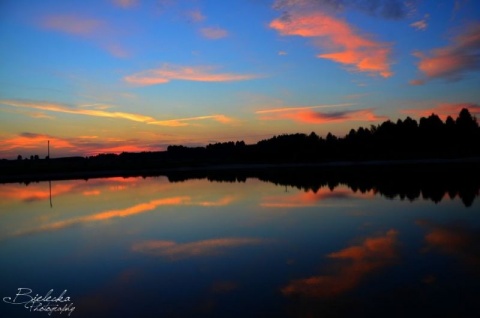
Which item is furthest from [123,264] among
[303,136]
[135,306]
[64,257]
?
[303,136]

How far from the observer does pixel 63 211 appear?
27.5 meters

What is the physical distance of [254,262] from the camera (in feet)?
42.2

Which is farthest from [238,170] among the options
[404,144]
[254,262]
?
[254,262]

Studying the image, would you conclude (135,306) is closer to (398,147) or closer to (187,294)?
(187,294)

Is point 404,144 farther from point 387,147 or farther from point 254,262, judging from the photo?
point 254,262

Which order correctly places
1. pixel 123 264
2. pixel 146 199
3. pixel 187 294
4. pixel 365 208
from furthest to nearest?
pixel 146 199
pixel 365 208
pixel 123 264
pixel 187 294

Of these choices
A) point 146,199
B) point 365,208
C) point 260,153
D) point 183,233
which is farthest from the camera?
point 260,153

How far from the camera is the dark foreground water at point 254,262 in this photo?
941cm

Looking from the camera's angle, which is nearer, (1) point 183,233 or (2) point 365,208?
(1) point 183,233

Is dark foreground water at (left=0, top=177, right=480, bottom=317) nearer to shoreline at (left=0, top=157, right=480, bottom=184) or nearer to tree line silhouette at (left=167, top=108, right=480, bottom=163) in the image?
shoreline at (left=0, top=157, right=480, bottom=184)

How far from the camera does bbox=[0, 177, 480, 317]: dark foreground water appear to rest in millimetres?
9406

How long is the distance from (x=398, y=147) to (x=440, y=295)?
9169cm

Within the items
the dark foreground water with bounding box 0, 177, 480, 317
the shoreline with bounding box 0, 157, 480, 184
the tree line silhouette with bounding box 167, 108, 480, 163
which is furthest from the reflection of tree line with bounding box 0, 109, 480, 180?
the dark foreground water with bounding box 0, 177, 480, 317

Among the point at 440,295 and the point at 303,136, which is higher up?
the point at 303,136
